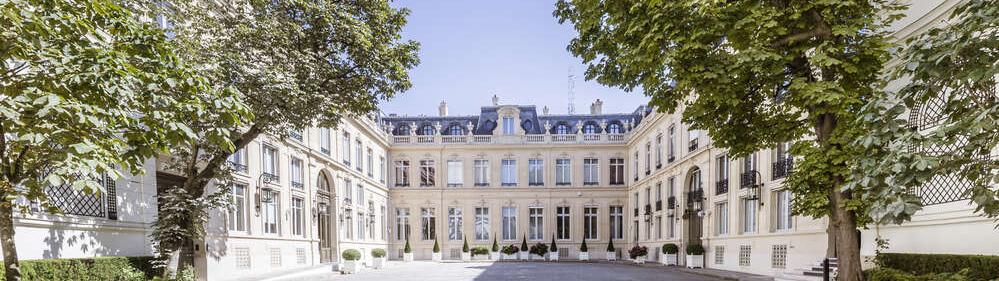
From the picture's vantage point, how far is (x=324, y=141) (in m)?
25.0

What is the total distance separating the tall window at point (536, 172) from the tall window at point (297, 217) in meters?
18.1

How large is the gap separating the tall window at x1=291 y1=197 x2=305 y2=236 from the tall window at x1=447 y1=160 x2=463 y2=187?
15.6 m

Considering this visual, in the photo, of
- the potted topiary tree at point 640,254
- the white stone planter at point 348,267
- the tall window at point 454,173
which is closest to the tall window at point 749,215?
the potted topiary tree at point 640,254

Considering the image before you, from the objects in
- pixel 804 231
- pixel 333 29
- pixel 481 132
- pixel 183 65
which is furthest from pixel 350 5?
pixel 481 132

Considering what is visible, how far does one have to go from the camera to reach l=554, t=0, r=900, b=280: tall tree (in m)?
6.77

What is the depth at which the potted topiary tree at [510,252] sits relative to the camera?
1337 inches

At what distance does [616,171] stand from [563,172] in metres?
3.79

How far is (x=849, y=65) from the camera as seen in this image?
6.74 metres

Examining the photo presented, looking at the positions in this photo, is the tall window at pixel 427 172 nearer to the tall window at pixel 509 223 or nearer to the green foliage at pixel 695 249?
the tall window at pixel 509 223

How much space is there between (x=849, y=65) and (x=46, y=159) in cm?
949

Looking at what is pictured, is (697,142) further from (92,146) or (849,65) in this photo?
(92,146)

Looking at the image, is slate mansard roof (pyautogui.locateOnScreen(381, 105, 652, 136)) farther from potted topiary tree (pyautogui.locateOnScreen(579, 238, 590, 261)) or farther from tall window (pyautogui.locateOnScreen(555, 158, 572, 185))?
potted topiary tree (pyautogui.locateOnScreen(579, 238, 590, 261))

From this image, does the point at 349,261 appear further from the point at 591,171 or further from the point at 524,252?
the point at 591,171

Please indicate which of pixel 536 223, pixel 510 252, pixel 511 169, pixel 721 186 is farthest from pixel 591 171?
pixel 721 186
